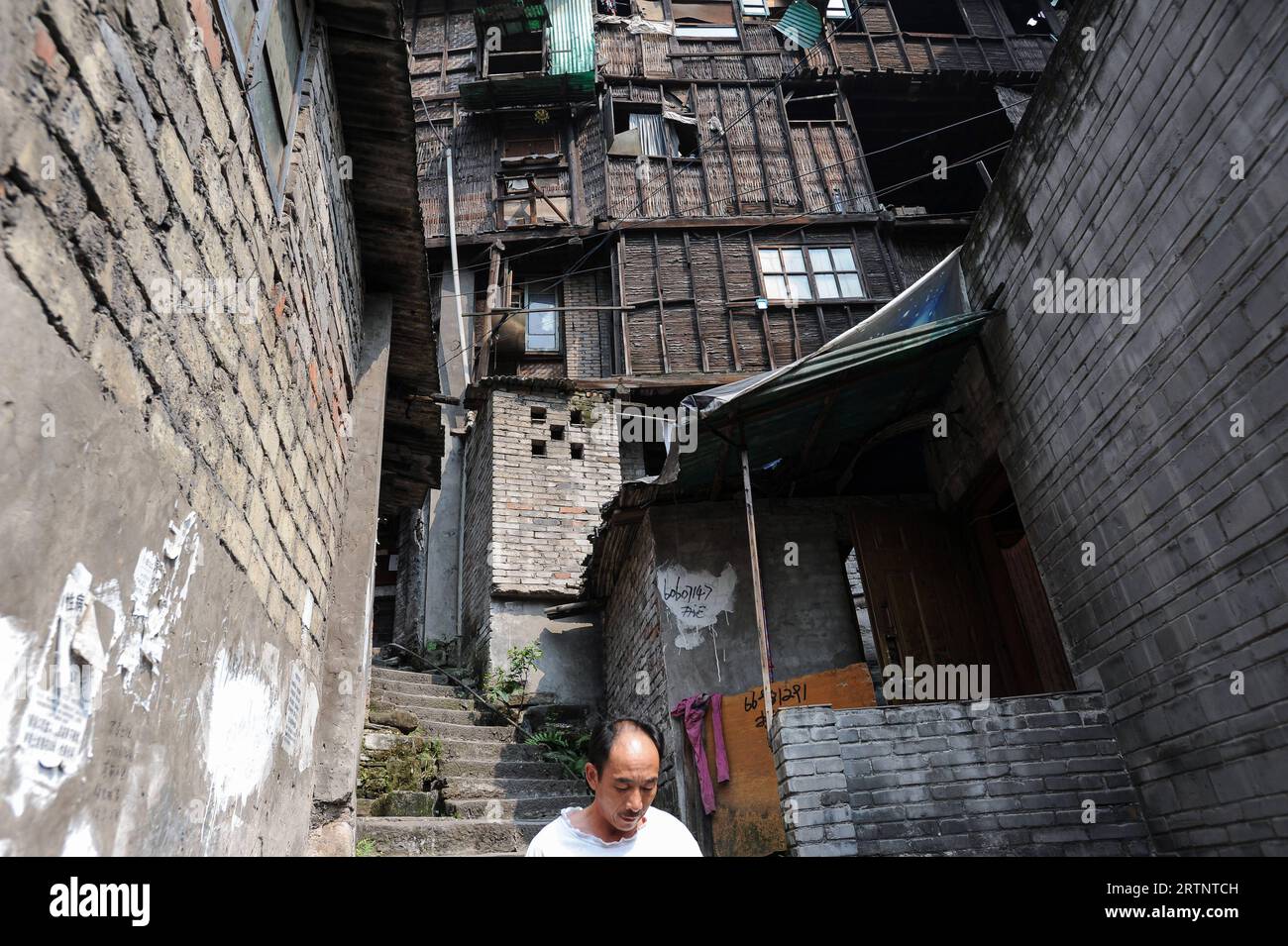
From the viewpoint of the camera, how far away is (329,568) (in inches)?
166

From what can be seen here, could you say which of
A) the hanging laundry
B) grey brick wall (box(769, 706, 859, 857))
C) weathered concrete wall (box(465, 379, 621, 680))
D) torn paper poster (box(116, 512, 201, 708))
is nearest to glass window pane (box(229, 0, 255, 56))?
torn paper poster (box(116, 512, 201, 708))

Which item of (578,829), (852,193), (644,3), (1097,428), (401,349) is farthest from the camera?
(644,3)

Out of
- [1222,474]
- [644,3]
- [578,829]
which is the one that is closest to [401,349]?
[578,829]

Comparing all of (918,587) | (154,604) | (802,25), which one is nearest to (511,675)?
(918,587)

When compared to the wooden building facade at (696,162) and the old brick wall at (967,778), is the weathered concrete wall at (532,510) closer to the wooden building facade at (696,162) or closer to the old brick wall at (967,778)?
the wooden building facade at (696,162)

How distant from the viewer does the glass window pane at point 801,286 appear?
526 inches

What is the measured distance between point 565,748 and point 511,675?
159 centimetres

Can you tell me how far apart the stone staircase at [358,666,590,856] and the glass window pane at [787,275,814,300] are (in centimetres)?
886

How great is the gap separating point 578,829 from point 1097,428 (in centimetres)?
433

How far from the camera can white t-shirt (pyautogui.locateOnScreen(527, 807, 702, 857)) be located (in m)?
2.11

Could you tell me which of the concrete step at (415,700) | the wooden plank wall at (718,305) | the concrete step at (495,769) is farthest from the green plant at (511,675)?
the wooden plank wall at (718,305)

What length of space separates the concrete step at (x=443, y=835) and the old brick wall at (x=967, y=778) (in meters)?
2.16

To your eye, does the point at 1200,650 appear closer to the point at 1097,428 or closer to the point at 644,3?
the point at 1097,428

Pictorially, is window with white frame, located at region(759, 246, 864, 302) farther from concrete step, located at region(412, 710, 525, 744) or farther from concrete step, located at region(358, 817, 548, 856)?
concrete step, located at region(358, 817, 548, 856)
